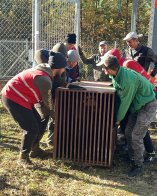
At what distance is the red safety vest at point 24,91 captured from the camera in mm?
4746

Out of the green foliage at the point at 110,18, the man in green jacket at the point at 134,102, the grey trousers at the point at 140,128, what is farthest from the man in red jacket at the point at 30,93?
the green foliage at the point at 110,18

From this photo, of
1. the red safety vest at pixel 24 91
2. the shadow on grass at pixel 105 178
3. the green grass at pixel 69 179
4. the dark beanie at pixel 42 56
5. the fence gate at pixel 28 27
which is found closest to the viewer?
the green grass at pixel 69 179

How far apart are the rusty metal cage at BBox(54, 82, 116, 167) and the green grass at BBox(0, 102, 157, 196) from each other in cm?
18

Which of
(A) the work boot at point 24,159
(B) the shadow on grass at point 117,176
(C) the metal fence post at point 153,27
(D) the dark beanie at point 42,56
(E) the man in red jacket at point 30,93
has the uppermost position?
(C) the metal fence post at point 153,27

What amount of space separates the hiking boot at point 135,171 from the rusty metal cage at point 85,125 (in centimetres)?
31

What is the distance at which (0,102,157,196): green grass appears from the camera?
4.38m

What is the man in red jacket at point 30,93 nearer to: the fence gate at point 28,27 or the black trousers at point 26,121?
the black trousers at point 26,121

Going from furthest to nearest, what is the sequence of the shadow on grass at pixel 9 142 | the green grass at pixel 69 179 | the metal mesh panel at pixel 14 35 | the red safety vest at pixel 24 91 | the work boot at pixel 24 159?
1. the metal mesh panel at pixel 14 35
2. the shadow on grass at pixel 9 142
3. the work boot at pixel 24 159
4. the red safety vest at pixel 24 91
5. the green grass at pixel 69 179

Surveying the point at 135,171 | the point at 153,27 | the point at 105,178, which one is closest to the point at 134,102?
the point at 135,171

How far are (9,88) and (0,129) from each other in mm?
2209

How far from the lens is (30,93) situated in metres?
4.79

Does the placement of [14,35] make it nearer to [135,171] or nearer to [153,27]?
[153,27]

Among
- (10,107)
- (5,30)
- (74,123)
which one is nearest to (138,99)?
(74,123)

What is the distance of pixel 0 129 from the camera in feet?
22.5
